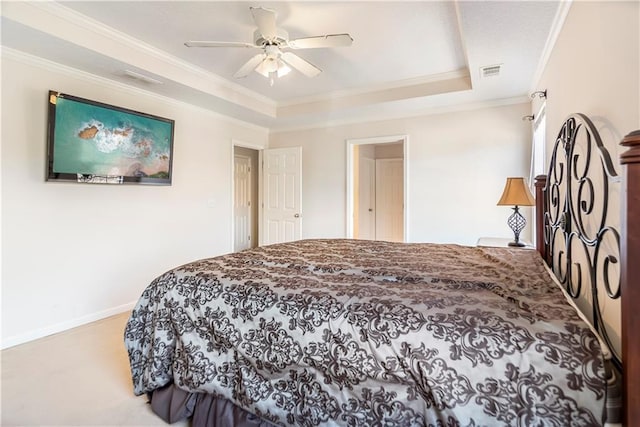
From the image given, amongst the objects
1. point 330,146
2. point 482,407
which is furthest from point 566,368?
point 330,146

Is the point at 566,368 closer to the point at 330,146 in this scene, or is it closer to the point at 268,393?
the point at 268,393

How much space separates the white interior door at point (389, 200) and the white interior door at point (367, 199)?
0.32 ft

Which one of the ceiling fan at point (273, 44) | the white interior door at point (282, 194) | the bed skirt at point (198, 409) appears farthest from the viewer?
the white interior door at point (282, 194)

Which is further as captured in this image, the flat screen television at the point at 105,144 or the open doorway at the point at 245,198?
the open doorway at the point at 245,198

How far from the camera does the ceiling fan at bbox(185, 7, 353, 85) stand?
2318 mm

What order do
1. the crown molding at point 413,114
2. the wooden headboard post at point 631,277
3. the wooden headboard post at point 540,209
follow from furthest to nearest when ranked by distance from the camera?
the crown molding at point 413,114 → the wooden headboard post at point 540,209 → the wooden headboard post at point 631,277

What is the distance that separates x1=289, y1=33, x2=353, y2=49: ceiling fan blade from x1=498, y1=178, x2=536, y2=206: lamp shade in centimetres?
209

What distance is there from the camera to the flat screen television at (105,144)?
2.90m

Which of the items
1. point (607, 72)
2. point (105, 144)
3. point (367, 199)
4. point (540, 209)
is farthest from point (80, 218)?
point (367, 199)

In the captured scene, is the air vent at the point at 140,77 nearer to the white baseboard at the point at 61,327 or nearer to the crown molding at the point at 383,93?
the crown molding at the point at 383,93

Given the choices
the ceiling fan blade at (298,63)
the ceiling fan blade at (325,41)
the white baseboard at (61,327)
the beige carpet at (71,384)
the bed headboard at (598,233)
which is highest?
the ceiling fan blade at (298,63)

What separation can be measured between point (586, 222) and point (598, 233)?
358mm

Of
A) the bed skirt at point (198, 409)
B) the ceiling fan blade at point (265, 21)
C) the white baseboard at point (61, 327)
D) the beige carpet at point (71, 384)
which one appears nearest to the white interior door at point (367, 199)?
the ceiling fan blade at point (265, 21)

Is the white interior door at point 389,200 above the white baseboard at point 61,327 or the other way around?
above
